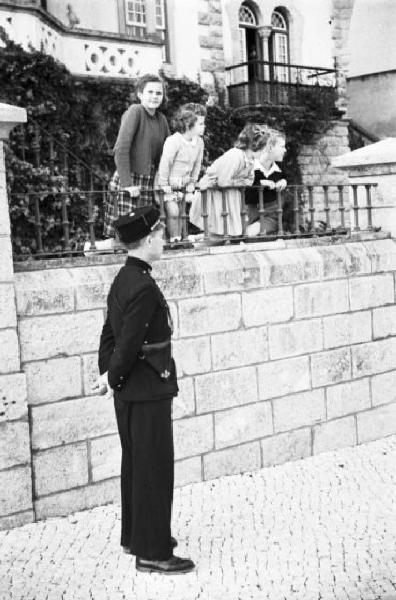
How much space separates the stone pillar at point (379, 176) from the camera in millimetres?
8992

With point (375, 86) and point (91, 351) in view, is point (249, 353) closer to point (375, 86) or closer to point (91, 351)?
point (91, 351)

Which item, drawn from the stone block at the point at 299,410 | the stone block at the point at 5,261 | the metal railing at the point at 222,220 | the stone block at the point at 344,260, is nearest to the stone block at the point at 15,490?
the stone block at the point at 5,261

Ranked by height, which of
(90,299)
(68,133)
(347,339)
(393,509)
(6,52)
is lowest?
(393,509)

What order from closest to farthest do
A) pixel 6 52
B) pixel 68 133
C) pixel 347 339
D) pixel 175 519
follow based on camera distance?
pixel 175 519
pixel 347 339
pixel 6 52
pixel 68 133

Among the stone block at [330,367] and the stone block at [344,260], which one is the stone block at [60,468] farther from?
the stone block at [344,260]

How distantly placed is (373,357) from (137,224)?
13.3ft

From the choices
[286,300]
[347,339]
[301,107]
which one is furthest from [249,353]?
[301,107]

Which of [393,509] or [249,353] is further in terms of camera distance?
[249,353]

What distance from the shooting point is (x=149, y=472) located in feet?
17.7

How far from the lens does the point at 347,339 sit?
8547 millimetres

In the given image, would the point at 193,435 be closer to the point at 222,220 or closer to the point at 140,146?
the point at 222,220

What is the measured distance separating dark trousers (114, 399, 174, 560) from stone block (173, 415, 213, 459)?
1.81m

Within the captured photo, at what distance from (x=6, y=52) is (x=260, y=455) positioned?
7.80 m

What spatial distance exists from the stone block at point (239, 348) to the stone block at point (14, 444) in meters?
1.73
